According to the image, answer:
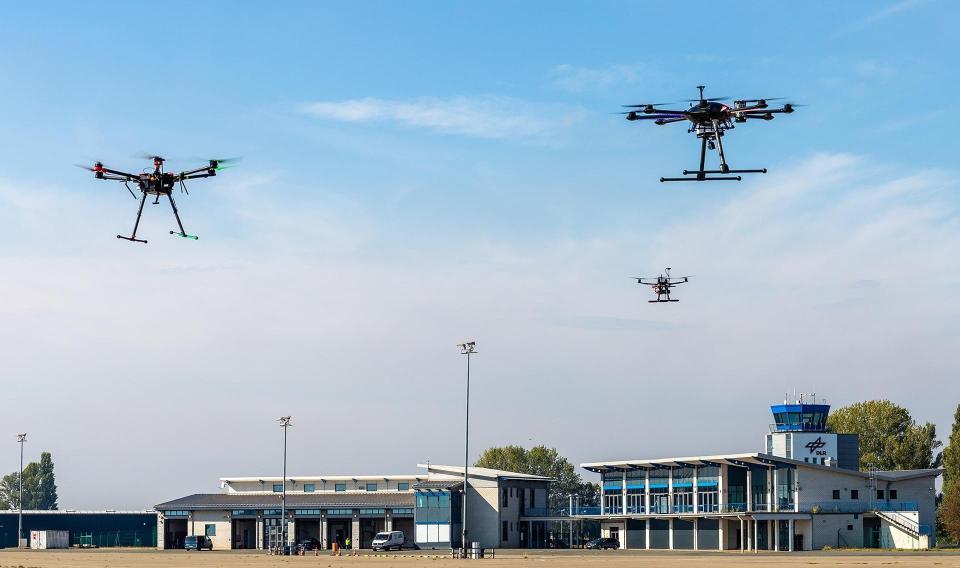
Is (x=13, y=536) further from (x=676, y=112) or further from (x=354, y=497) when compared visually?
(x=676, y=112)

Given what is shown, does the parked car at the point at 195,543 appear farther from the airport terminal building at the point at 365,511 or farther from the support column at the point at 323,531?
the support column at the point at 323,531

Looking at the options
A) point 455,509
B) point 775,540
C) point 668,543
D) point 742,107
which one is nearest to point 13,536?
point 455,509

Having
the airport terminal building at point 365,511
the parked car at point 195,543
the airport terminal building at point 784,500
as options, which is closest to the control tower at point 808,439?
the airport terminal building at point 784,500

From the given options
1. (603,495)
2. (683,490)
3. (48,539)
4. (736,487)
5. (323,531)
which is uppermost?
(736,487)

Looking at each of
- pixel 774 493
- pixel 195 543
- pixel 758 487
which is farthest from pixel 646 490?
pixel 195 543

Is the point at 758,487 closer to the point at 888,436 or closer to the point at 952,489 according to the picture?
the point at 952,489

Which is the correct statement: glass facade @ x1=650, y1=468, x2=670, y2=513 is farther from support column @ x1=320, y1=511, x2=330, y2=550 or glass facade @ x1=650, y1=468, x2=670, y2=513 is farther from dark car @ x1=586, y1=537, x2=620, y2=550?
support column @ x1=320, y1=511, x2=330, y2=550
